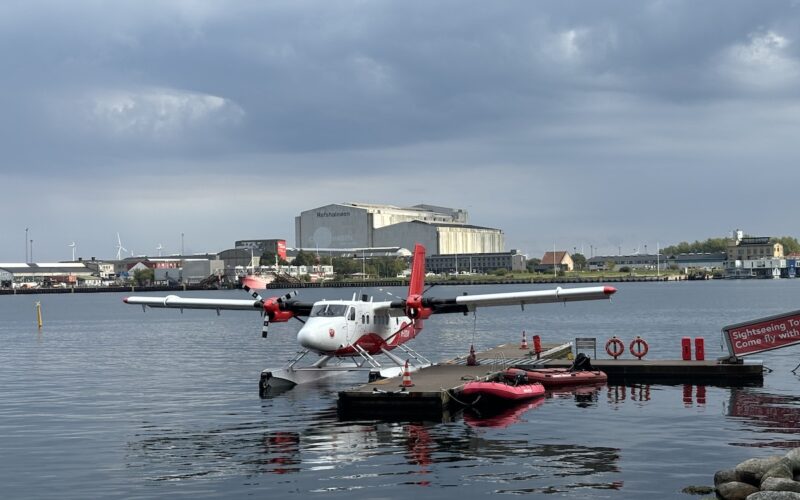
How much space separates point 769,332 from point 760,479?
868 inches

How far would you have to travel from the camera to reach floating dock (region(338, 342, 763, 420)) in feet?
106

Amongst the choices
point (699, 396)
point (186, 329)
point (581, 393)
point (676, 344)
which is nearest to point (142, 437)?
point (581, 393)

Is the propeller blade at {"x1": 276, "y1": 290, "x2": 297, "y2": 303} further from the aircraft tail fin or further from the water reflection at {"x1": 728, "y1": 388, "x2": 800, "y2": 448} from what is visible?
the water reflection at {"x1": 728, "y1": 388, "x2": 800, "y2": 448}

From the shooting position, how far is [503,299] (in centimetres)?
3962

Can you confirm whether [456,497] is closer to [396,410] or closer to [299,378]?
[396,410]

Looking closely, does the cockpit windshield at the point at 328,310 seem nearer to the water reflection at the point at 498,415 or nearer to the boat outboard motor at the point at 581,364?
the water reflection at the point at 498,415

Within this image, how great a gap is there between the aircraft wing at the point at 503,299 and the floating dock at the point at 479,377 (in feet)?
8.96

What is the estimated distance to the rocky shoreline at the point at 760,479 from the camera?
1867 cm

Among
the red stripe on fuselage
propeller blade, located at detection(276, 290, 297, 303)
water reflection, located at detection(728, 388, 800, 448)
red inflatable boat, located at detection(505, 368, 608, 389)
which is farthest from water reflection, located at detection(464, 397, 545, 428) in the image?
propeller blade, located at detection(276, 290, 297, 303)

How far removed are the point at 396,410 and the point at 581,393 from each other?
9944mm

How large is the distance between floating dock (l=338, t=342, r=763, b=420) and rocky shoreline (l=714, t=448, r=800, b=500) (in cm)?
1314

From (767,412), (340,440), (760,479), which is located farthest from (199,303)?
(760,479)

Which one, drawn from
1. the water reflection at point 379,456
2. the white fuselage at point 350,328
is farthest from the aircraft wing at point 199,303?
the water reflection at point 379,456

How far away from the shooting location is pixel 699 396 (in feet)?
→ 121
